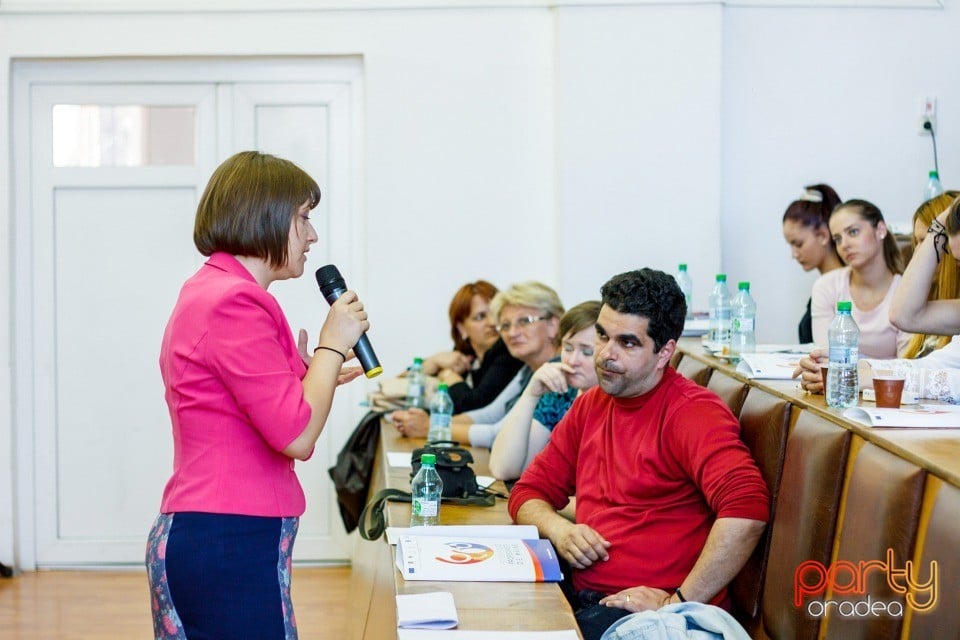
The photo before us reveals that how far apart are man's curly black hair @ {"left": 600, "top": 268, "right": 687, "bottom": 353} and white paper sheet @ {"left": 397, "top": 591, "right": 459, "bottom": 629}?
2.76 feet

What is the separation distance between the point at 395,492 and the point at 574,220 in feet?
6.98

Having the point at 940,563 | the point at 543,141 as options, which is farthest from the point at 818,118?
Answer: the point at 940,563

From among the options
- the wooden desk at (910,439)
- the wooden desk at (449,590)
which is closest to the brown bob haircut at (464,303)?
the wooden desk at (449,590)

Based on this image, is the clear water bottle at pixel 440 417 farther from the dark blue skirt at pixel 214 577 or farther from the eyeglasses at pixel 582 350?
the dark blue skirt at pixel 214 577

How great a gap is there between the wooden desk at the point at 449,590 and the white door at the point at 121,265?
1.16 meters

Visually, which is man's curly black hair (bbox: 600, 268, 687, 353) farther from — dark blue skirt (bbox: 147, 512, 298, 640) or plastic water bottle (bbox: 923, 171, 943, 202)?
plastic water bottle (bbox: 923, 171, 943, 202)

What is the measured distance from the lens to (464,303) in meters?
4.59

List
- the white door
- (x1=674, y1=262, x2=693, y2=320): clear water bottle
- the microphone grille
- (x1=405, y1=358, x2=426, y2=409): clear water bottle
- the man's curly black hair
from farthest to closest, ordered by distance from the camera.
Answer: the white door → (x1=405, y1=358, x2=426, y2=409): clear water bottle → (x1=674, y1=262, x2=693, y2=320): clear water bottle → the man's curly black hair → the microphone grille

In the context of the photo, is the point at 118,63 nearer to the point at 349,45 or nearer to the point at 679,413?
the point at 349,45

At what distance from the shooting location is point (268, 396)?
1.74 metres

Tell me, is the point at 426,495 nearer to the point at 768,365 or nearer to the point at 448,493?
the point at 448,493

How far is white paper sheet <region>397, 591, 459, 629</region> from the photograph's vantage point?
1877 mm

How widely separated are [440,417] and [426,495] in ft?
4.06

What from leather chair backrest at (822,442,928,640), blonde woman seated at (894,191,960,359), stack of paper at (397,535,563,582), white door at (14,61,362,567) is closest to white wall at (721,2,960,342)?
white door at (14,61,362,567)
